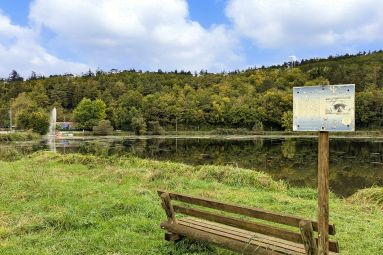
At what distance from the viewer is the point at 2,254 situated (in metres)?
5.66

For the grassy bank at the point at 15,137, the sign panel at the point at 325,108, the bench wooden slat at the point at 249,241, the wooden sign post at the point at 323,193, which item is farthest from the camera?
the grassy bank at the point at 15,137

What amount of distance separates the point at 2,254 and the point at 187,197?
2.84 metres

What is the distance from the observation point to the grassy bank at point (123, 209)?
6234 millimetres

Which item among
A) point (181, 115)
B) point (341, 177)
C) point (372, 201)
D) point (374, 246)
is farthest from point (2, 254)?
point (181, 115)

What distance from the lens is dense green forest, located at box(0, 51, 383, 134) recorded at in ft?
281

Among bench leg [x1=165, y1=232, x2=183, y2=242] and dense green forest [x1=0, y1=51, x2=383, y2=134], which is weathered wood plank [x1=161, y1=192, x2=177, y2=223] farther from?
dense green forest [x1=0, y1=51, x2=383, y2=134]

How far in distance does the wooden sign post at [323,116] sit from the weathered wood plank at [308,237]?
0.38 feet

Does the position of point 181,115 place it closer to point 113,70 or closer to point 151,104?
point 151,104

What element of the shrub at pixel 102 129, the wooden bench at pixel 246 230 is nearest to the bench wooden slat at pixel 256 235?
the wooden bench at pixel 246 230

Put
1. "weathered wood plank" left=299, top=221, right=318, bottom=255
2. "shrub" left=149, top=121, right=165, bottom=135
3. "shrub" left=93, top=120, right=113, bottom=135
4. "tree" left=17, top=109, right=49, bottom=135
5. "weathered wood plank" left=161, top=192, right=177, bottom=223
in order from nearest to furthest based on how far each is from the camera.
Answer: "weathered wood plank" left=299, top=221, right=318, bottom=255 → "weathered wood plank" left=161, top=192, right=177, bottom=223 → "tree" left=17, top=109, right=49, bottom=135 → "shrub" left=93, top=120, right=113, bottom=135 → "shrub" left=149, top=121, right=165, bottom=135

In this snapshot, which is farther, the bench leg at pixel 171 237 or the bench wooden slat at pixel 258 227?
the bench leg at pixel 171 237

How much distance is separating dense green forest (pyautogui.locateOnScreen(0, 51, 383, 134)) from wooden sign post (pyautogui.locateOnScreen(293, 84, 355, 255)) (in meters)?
71.1

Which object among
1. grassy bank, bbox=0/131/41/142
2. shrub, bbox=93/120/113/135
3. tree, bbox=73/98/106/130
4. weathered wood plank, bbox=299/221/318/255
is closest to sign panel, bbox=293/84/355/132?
weathered wood plank, bbox=299/221/318/255

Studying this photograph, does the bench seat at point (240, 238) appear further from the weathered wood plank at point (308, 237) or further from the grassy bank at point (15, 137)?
the grassy bank at point (15, 137)
